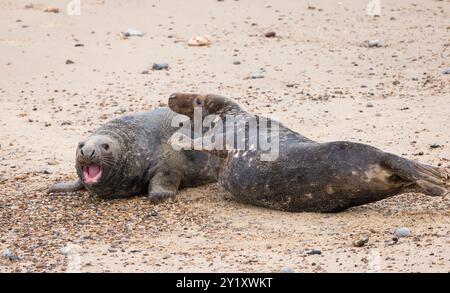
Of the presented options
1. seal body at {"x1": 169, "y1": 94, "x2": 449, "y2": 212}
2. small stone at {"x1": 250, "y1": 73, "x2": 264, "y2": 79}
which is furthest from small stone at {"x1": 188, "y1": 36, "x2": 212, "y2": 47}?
seal body at {"x1": 169, "y1": 94, "x2": 449, "y2": 212}

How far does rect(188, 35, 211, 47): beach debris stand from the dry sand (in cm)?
10

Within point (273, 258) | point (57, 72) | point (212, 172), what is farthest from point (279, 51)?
point (273, 258)

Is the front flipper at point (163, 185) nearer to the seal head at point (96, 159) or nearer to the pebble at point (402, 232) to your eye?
the seal head at point (96, 159)

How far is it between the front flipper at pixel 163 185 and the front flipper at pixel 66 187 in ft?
1.89

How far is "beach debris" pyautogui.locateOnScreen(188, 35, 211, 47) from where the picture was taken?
11.8m

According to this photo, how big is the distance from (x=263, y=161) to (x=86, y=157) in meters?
1.34

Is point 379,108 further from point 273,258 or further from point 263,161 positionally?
point 273,258

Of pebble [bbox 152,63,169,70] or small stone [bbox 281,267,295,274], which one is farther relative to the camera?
pebble [bbox 152,63,169,70]

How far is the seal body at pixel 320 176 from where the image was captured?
21.4ft

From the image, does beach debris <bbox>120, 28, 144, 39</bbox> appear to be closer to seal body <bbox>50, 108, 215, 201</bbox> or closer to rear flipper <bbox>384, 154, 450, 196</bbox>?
seal body <bbox>50, 108, 215, 201</bbox>

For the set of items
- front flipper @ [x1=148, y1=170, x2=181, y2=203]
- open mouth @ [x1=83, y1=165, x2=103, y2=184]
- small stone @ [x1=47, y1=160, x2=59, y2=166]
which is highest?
open mouth @ [x1=83, y1=165, x2=103, y2=184]

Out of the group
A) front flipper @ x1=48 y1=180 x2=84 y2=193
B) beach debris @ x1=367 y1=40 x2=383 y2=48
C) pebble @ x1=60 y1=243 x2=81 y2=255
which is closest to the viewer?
pebble @ x1=60 y1=243 x2=81 y2=255

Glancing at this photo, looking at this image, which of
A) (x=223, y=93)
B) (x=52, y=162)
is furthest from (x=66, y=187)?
(x=223, y=93)

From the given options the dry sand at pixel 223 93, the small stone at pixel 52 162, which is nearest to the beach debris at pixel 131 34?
the dry sand at pixel 223 93
